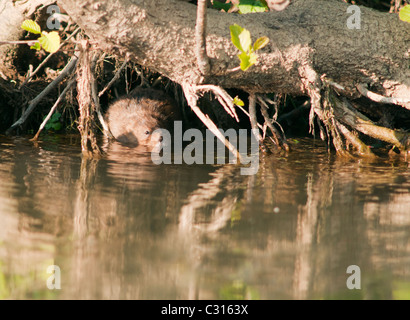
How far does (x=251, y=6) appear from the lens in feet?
16.4

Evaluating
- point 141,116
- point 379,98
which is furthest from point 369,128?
point 141,116

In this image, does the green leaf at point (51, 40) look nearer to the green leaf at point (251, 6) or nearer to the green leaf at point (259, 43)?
the green leaf at point (259, 43)

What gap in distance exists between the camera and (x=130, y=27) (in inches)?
168

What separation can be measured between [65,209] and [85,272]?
3.07ft

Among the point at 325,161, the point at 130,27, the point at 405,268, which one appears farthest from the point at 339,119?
the point at 405,268

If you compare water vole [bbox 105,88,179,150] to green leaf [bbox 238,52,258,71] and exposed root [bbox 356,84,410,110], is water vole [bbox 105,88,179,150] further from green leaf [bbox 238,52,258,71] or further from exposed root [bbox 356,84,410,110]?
green leaf [bbox 238,52,258,71]

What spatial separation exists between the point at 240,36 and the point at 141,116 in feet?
9.50

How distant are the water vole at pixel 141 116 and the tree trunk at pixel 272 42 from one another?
1436 mm

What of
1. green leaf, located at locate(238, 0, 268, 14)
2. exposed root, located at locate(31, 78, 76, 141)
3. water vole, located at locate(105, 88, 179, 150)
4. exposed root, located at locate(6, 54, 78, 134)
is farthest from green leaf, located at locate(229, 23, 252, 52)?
exposed root, located at locate(6, 54, 78, 134)

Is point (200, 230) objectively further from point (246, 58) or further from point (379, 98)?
point (379, 98)

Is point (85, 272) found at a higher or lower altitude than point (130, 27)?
lower

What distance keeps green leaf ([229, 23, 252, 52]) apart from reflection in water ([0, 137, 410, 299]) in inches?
40.3

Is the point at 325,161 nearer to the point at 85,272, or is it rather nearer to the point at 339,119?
the point at 339,119
